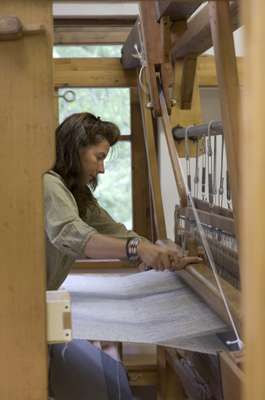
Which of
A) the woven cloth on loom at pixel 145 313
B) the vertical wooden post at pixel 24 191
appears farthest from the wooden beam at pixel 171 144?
the vertical wooden post at pixel 24 191

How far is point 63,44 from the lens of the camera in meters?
4.70

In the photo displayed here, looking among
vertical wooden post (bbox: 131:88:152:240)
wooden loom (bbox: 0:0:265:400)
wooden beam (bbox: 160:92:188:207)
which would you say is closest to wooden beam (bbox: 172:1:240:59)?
wooden beam (bbox: 160:92:188:207)

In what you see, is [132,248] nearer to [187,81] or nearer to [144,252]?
[144,252]

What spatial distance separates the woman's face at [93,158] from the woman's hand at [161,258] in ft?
1.12

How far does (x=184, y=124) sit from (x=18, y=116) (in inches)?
74.8

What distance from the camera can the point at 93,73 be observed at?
155 inches

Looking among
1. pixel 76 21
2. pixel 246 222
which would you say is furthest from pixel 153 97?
pixel 76 21

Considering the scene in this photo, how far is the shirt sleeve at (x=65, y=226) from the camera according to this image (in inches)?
68.9

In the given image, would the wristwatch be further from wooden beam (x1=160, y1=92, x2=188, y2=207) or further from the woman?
wooden beam (x1=160, y1=92, x2=188, y2=207)

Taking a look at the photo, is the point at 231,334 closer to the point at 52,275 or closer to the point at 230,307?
the point at 230,307

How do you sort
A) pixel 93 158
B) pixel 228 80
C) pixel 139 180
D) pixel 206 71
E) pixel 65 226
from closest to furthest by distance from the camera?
1. pixel 228 80
2. pixel 65 226
3. pixel 93 158
4. pixel 206 71
5. pixel 139 180

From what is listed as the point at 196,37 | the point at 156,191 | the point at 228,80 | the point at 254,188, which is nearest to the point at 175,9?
the point at 196,37

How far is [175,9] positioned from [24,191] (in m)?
1.57

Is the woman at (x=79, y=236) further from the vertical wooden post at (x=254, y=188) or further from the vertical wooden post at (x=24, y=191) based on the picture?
the vertical wooden post at (x=254, y=188)
